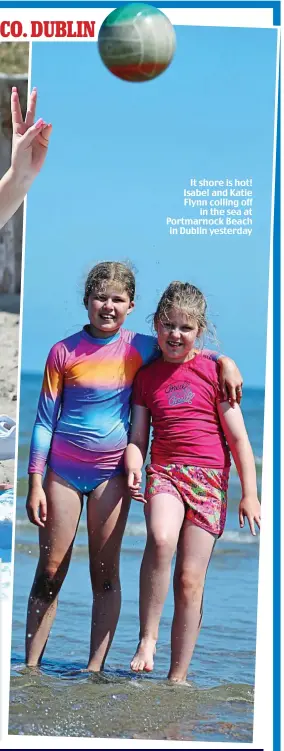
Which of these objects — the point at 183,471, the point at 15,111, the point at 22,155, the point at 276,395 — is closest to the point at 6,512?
the point at 183,471

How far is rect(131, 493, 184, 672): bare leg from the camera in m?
4.39

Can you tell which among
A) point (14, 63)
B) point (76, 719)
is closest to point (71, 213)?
point (14, 63)

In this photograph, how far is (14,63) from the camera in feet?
15.2

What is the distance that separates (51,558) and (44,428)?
47 centimetres

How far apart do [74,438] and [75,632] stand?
0.71 metres

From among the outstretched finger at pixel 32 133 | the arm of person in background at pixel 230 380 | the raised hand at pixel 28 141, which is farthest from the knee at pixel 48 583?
the outstretched finger at pixel 32 133

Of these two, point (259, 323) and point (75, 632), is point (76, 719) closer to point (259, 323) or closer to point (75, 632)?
point (75, 632)

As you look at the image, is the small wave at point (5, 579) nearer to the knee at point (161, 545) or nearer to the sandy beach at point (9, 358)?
the sandy beach at point (9, 358)

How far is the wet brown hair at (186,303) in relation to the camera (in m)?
4.48

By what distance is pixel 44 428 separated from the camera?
4527 mm

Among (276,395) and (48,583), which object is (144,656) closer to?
(48,583)

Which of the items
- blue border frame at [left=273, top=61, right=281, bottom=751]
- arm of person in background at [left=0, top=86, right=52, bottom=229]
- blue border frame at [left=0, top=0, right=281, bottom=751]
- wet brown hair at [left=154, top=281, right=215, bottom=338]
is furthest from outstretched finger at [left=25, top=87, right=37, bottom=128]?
blue border frame at [left=273, top=61, right=281, bottom=751]

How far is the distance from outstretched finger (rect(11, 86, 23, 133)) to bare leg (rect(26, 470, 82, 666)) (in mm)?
1245

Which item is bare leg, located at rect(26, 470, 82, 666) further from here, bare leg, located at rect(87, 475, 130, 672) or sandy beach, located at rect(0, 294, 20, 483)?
sandy beach, located at rect(0, 294, 20, 483)
